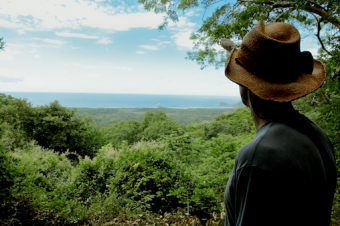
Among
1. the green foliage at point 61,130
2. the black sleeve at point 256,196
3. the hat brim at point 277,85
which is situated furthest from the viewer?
the green foliage at point 61,130

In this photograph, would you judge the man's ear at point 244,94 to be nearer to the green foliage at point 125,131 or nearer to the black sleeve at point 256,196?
the black sleeve at point 256,196

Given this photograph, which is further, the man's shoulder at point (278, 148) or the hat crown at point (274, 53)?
the hat crown at point (274, 53)

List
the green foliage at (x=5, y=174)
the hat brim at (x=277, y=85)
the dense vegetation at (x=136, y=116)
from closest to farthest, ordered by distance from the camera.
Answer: the hat brim at (x=277, y=85)
the green foliage at (x=5, y=174)
the dense vegetation at (x=136, y=116)

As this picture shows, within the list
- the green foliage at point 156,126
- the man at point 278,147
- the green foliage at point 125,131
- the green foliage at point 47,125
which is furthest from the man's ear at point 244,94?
the green foliage at point 125,131

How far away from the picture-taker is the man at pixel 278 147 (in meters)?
0.75

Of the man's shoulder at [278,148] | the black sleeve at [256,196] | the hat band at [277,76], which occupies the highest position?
the hat band at [277,76]

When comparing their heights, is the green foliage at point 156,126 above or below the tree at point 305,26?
below

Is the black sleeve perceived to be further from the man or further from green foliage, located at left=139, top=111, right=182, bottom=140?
green foliage, located at left=139, top=111, right=182, bottom=140

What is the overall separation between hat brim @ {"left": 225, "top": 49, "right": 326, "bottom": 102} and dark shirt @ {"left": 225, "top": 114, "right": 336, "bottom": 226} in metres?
0.12

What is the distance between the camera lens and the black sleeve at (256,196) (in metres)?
0.74

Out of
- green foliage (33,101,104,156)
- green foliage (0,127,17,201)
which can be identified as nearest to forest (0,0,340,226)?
green foliage (0,127,17,201)

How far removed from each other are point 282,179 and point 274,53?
556 mm

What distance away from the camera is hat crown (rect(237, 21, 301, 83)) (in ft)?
2.84

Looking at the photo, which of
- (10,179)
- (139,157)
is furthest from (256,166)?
(139,157)
